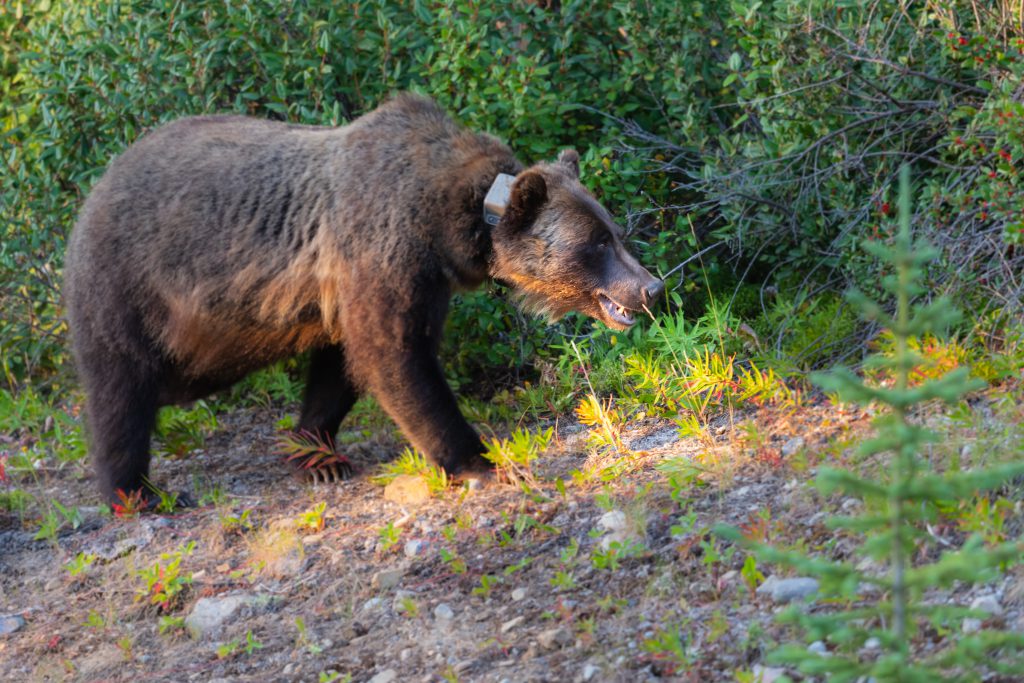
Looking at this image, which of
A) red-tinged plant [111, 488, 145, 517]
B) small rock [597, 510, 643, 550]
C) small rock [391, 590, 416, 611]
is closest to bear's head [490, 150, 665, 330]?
small rock [597, 510, 643, 550]

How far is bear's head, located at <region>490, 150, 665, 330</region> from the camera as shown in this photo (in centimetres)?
542

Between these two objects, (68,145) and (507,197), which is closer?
(507,197)

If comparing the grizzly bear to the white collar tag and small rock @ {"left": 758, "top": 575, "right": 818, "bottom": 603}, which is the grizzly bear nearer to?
the white collar tag

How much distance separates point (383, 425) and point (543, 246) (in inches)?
67.7

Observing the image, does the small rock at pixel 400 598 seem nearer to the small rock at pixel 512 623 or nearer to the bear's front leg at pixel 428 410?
the small rock at pixel 512 623

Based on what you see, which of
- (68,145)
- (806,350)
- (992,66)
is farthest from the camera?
(68,145)

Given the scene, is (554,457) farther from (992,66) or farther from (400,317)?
(992,66)

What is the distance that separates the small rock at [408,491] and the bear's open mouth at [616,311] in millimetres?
1185

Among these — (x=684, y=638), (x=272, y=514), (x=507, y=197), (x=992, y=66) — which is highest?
(x=992, y=66)

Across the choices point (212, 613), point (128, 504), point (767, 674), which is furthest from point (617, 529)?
point (128, 504)

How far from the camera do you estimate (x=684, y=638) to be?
12.0 ft

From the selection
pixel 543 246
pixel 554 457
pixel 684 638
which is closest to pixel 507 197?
pixel 543 246

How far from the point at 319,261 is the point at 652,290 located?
156 cm

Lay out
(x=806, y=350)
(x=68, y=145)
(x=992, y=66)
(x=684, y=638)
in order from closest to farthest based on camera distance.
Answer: (x=684, y=638)
(x=992, y=66)
(x=806, y=350)
(x=68, y=145)
